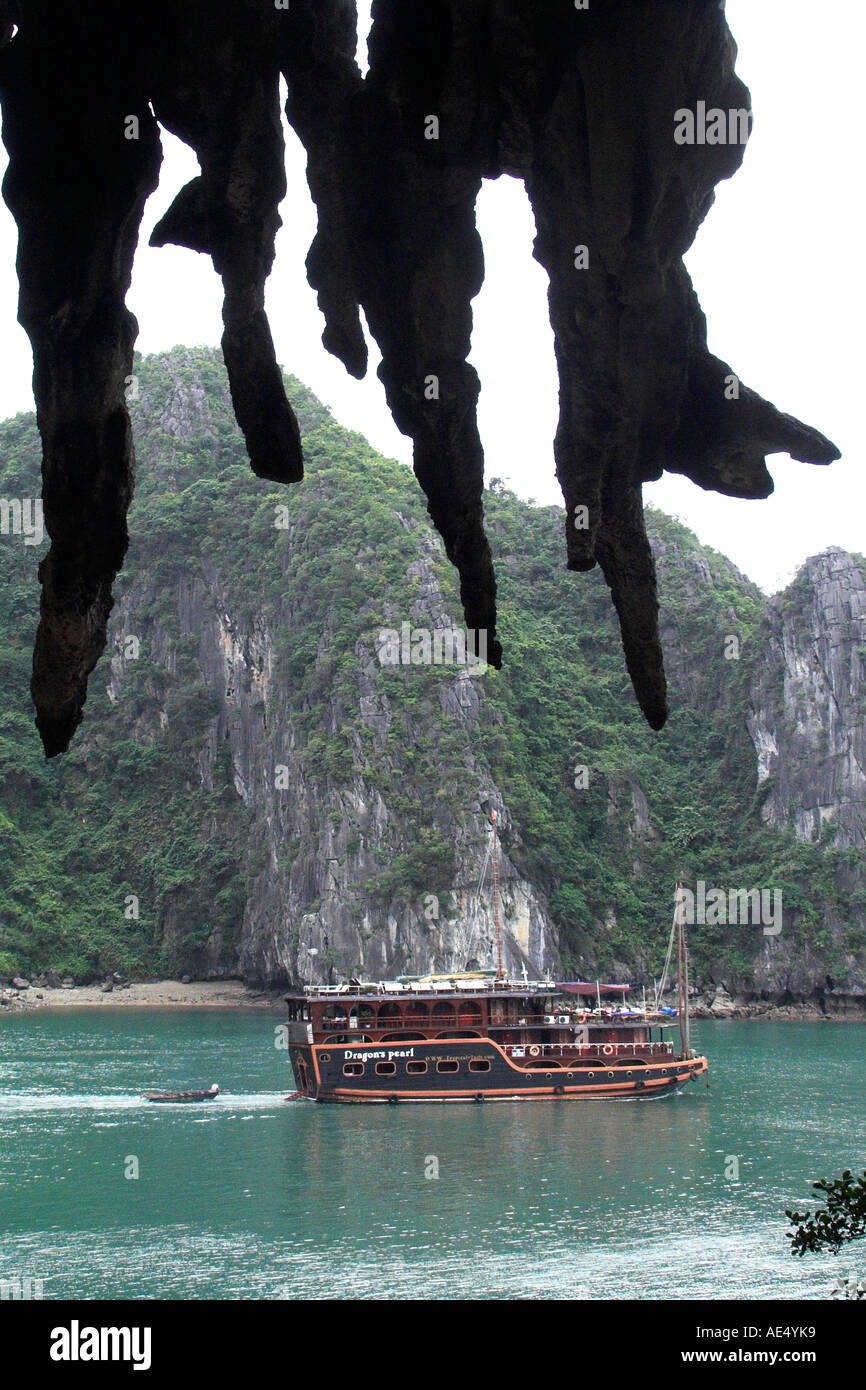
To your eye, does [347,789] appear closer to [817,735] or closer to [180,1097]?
[817,735]

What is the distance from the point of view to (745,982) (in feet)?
258

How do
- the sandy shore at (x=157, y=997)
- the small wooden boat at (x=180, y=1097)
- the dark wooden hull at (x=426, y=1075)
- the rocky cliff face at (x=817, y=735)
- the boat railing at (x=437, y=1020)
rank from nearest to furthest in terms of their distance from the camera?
1. the small wooden boat at (x=180, y=1097)
2. the dark wooden hull at (x=426, y=1075)
3. the boat railing at (x=437, y=1020)
4. the rocky cliff face at (x=817, y=735)
5. the sandy shore at (x=157, y=997)

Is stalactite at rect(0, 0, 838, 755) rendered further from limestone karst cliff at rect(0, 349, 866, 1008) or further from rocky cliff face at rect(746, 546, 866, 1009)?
rocky cliff face at rect(746, 546, 866, 1009)

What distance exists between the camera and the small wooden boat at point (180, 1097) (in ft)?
121

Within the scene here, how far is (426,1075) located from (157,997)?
49.0 m

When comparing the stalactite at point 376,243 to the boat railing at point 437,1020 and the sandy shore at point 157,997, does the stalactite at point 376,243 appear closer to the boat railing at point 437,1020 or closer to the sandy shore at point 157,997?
the boat railing at point 437,1020

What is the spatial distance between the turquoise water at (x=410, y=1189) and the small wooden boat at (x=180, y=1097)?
2.05 feet

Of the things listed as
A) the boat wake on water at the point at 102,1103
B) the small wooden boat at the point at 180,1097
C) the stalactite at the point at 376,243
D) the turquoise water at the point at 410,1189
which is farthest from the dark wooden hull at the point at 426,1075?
the stalactite at the point at 376,243

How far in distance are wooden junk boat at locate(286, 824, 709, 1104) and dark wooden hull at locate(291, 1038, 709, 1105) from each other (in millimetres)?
29

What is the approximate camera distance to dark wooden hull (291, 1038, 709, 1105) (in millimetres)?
38531

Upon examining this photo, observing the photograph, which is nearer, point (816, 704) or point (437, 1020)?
point (437, 1020)

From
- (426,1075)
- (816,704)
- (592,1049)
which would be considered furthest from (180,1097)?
(816,704)

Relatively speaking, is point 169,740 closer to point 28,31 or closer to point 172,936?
point 172,936

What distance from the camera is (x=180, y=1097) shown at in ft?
121
